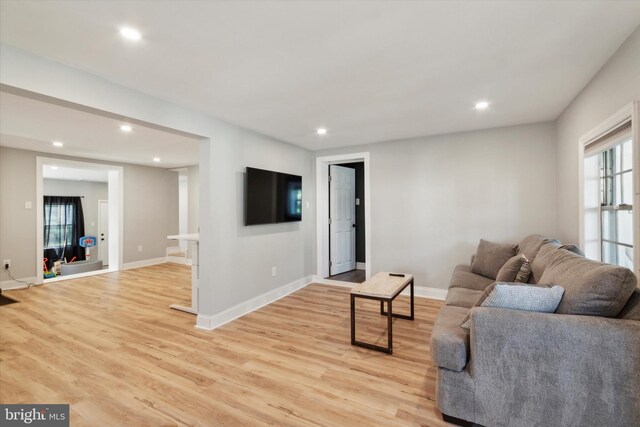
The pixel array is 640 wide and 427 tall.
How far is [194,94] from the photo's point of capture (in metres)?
2.61

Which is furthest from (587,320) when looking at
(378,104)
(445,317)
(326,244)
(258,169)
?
(326,244)

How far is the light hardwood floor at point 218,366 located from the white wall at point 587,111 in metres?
1.88

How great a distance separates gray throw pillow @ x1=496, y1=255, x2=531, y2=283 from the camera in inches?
92.4

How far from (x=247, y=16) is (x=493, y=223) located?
376 centimetres

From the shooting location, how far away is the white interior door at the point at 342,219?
5.39 metres

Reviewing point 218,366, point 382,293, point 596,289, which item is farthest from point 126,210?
point 596,289

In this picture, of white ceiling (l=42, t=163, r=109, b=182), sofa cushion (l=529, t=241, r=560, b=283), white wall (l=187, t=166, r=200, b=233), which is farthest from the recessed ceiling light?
white ceiling (l=42, t=163, r=109, b=182)

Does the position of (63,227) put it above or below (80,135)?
below

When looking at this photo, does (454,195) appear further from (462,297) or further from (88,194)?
(88,194)

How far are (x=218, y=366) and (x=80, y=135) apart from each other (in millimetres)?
3852

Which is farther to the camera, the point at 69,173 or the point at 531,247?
the point at 69,173

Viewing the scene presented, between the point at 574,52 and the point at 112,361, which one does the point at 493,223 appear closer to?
the point at 574,52

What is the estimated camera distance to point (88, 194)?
31.4 ft

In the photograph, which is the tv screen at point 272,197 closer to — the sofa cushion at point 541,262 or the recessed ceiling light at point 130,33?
the recessed ceiling light at point 130,33
